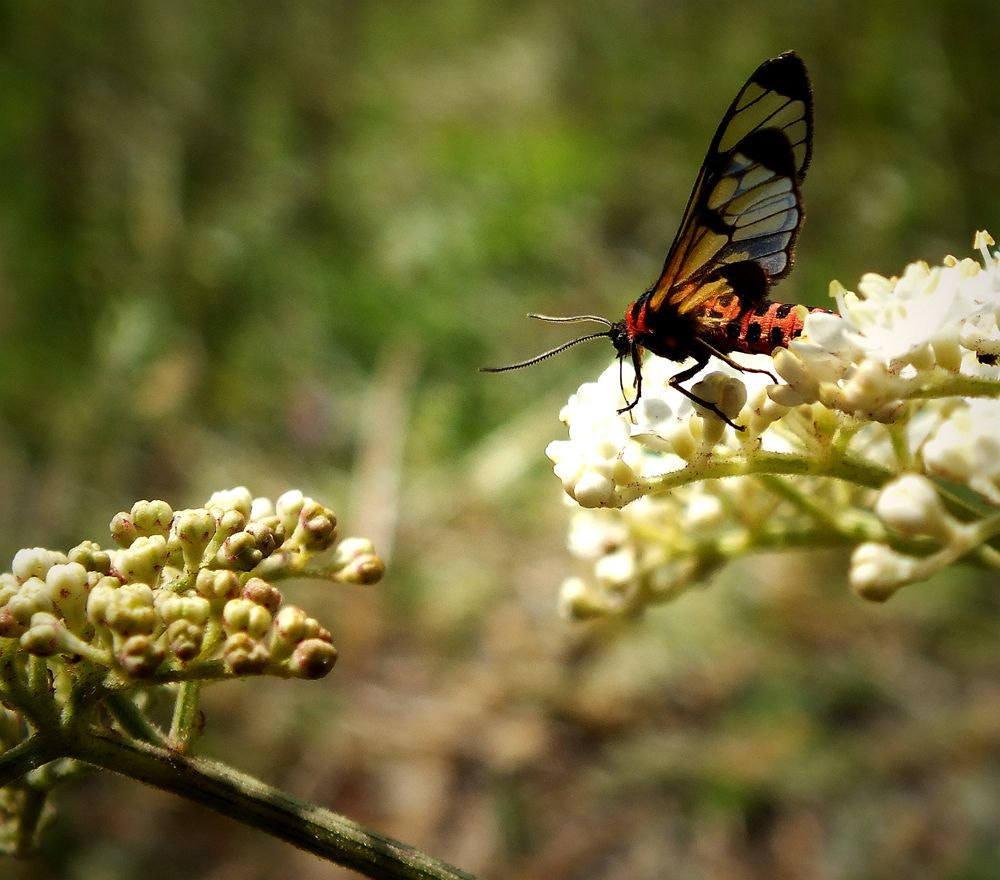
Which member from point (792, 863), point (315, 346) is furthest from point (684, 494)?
point (315, 346)

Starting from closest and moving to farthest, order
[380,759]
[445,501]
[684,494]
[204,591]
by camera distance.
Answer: [204,591] → [684,494] → [380,759] → [445,501]

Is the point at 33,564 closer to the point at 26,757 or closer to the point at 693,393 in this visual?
the point at 26,757

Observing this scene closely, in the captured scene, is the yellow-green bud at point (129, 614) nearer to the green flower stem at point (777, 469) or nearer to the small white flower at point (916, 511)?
the green flower stem at point (777, 469)

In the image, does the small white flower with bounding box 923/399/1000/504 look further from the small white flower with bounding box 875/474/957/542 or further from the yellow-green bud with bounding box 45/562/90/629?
the yellow-green bud with bounding box 45/562/90/629

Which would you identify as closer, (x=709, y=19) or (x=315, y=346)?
(x=315, y=346)

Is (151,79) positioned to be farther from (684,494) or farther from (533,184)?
(684,494)

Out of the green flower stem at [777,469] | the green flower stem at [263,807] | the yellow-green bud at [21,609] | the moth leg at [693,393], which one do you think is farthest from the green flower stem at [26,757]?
the moth leg at [693,393]
